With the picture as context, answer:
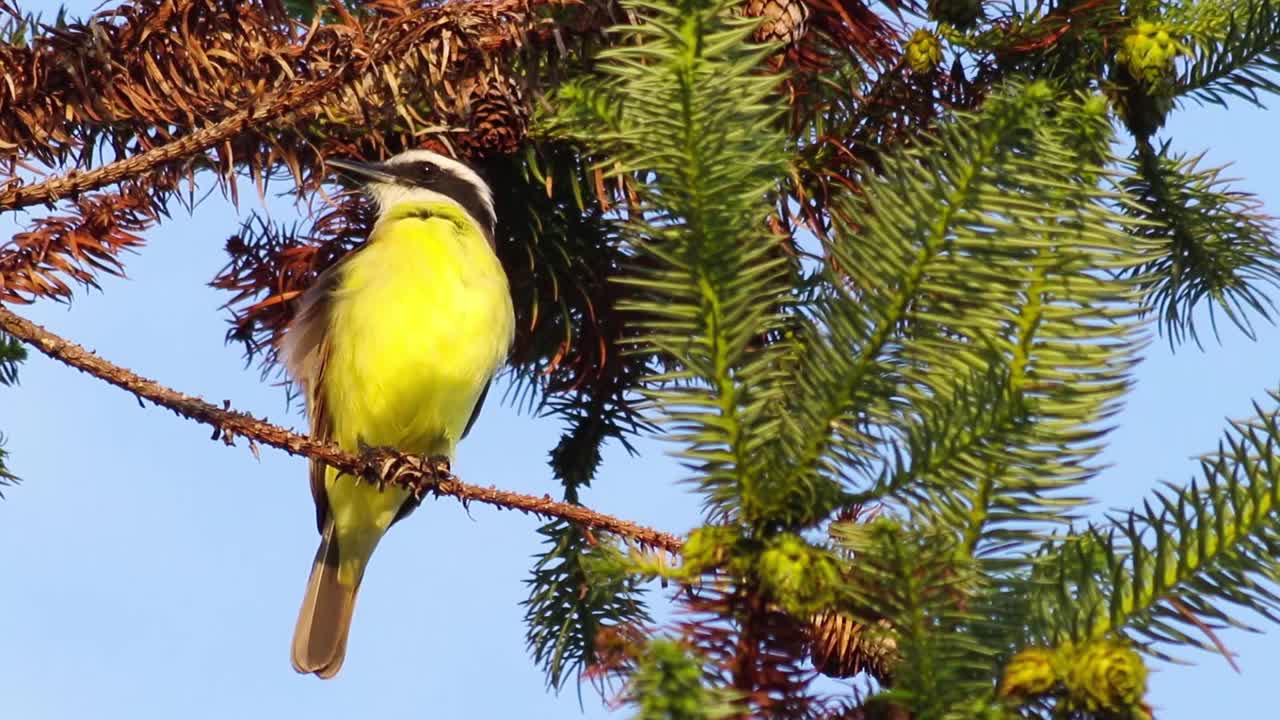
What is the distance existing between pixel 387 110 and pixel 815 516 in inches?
66.7

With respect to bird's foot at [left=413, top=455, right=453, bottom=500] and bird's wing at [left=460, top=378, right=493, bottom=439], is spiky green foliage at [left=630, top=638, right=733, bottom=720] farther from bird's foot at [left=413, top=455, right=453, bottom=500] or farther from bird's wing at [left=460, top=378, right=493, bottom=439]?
bird's wing at [left=460, top=378, right=493, bottom=439]

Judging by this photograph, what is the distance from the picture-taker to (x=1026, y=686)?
1.29 metres

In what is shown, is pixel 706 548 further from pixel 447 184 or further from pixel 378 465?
pixel 447 184

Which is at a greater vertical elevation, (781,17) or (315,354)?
(315,354)

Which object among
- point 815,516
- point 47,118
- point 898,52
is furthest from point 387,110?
point 815,516

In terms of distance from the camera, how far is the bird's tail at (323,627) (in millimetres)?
5031

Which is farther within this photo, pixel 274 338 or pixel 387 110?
pixel 274 338

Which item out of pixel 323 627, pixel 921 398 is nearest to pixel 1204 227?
pixel 921 398

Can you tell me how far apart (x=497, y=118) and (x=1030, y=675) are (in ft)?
6.45

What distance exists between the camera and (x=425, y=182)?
4105 mm

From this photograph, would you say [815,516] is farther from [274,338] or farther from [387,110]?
[274,338]

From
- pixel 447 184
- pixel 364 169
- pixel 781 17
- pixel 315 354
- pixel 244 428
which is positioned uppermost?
pixel 447 184

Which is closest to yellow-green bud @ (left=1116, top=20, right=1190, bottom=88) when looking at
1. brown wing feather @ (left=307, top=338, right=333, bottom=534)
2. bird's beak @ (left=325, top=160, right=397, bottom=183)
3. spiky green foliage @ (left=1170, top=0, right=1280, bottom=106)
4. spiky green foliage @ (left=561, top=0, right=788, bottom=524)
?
spiky green foliage @ (left=1170, top=0, right=1280, bottom=106)

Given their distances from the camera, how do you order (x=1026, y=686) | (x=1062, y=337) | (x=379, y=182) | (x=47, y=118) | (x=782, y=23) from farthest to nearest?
(x=379, y=182) < (x=782, y=23) < (x=47, y=118) < (x=1062, y=337) < (x=1026, y=686)
